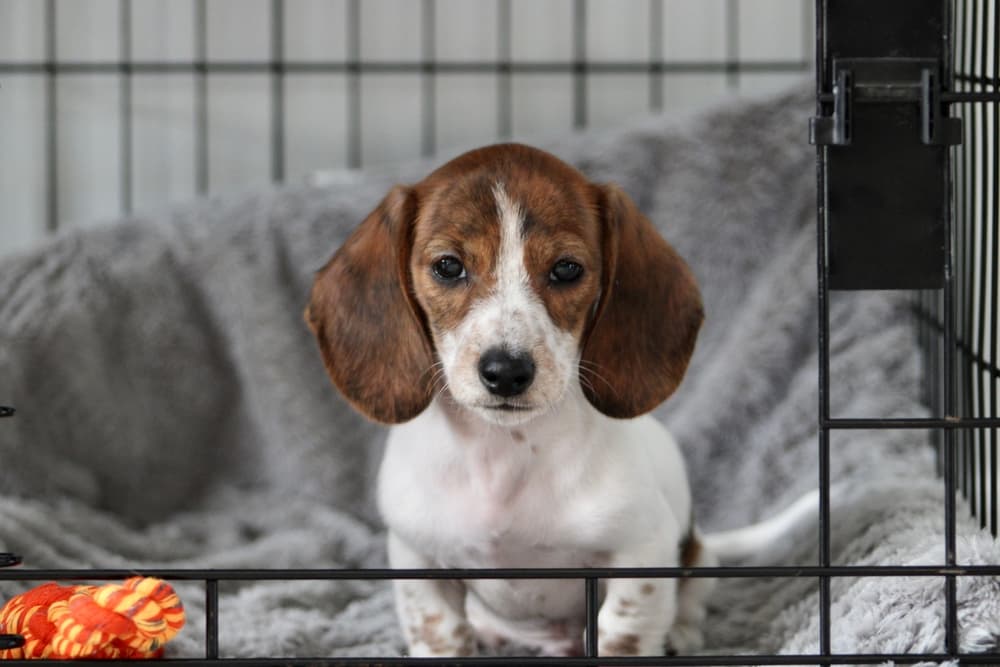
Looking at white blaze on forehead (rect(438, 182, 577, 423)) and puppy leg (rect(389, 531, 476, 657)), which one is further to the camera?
puppy leg (rect(389, 531, 476, 657))

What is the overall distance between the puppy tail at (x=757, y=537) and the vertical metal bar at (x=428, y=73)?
4.78 feet

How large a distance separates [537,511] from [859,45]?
0.68 meters

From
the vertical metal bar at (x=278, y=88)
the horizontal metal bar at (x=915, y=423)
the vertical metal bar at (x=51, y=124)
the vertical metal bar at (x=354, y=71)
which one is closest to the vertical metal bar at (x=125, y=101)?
the vertical metal bar at (x=51, y=124)

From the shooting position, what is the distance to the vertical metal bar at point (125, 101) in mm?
3193

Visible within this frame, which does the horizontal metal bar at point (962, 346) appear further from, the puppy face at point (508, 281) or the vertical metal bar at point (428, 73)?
the vertical metal bar at point (428, 73)

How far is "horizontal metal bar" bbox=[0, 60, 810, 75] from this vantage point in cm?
318

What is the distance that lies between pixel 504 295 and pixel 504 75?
1714mm

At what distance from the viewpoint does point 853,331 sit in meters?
2.57

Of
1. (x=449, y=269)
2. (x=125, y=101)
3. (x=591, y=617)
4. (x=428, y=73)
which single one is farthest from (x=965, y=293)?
(x=125, y=101)

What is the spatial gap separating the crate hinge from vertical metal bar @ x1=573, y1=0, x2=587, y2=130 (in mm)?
1864

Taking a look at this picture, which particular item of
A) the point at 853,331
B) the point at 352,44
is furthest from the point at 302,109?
the point at 853,331

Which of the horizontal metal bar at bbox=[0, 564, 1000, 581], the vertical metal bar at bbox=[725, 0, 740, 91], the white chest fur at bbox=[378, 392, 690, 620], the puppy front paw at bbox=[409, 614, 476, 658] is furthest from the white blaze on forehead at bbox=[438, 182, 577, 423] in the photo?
the vertical metal bar at bbox=[725, 0, 740, 91]

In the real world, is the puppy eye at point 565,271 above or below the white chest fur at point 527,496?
above

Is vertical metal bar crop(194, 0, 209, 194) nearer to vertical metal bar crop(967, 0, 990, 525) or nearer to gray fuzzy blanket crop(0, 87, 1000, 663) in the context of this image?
gray fuzzy blanket crop(0, 87, 1000, 663)
